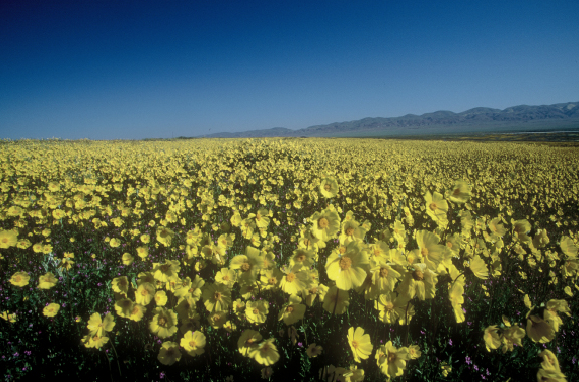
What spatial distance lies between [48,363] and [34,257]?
2.96m

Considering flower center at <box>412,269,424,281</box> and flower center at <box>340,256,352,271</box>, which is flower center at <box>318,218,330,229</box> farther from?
flower center at <box>412,269,424,281</box>

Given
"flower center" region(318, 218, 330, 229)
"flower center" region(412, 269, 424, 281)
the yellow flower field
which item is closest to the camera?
"flower center" region(412, 269, 424, 281)

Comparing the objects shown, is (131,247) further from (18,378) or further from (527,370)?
(527,370)

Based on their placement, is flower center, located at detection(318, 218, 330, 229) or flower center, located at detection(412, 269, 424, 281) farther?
flower center, located at detection(318, 218, 330, 229)

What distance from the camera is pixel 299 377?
1946 mm

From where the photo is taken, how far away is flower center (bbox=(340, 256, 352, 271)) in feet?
4.44

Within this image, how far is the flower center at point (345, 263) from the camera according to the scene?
1.35 m

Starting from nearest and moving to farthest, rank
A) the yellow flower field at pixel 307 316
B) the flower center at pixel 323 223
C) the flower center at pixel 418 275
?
1. the flower center at pixel 418 275
2. the yellow flower field at pixel 307 316
3. the flower center at pixel 323 223

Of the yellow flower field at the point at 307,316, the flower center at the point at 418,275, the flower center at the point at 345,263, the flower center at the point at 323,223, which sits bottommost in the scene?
the yellow flower field at the point at 307,316

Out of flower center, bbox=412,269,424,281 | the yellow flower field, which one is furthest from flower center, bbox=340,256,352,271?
flower center, bbox=412,269,424,281

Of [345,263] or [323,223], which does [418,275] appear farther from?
[323,223]

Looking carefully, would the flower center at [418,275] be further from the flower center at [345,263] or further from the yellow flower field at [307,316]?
the flower center at [345,263]

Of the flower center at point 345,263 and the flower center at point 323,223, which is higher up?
the flower center at point 323,223

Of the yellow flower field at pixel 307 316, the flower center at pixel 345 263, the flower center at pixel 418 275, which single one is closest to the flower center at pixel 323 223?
the yellow flower field at pixel 307 316
